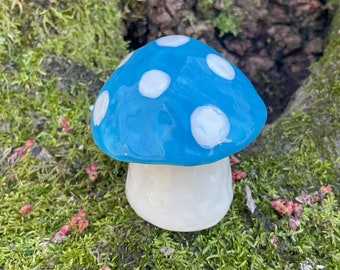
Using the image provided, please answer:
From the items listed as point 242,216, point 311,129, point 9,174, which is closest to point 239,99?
point 242,216

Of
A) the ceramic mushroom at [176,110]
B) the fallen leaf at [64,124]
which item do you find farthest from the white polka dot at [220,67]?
the fallen leaf at [64,124]

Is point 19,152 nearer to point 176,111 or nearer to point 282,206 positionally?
point 176,111

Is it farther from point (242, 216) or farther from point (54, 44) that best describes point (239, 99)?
point (54, 44)

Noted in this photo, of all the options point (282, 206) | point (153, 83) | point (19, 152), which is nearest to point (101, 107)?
point (153, 83)

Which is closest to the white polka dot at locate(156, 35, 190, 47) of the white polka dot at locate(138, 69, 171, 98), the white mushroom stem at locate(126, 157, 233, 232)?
the white polka dot at locate(138, 69, 171, 98)

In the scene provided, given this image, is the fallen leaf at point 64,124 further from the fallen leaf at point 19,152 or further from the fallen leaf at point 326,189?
the fallen leaf at point 326,189

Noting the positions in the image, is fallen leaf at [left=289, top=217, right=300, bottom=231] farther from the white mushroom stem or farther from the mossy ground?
the white mushroom stem
